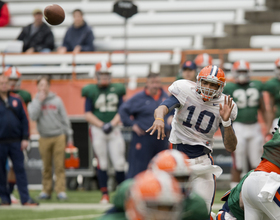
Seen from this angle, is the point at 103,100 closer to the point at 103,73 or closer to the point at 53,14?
the point at 103,73

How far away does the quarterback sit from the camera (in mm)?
4906

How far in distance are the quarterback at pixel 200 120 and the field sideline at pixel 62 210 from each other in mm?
1799

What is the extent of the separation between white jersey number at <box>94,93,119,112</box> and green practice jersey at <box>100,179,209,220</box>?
208 inches

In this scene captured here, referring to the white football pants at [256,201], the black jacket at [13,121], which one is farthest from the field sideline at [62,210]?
the white football pants at [256,201]

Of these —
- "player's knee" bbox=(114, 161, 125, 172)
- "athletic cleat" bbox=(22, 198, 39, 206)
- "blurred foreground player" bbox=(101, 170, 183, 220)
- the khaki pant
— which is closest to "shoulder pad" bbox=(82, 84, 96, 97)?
the khaki pant

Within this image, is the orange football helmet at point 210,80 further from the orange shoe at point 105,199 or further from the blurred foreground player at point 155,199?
the orange shoe at point 105,199

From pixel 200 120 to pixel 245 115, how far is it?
3607mm

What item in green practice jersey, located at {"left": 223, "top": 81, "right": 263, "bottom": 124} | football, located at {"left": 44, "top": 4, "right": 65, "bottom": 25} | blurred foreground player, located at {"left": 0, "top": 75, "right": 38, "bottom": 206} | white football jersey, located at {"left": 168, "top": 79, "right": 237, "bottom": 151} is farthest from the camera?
green practice jersey, located at {"left": 223, "top": 81, "right": 263, "bottom": 124}

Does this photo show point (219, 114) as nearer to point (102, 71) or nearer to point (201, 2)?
point (102, 71)

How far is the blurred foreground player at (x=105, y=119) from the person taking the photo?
8.34 metres

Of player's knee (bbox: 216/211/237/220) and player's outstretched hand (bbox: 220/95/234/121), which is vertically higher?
player's outstretched hand (bbox: 220/95/234/121)

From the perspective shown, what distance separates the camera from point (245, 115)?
8500mm

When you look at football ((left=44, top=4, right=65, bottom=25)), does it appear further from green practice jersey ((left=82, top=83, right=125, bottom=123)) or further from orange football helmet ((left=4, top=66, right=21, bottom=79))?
green practice jersey ((left=82, top=83, right=125, bottom=123))

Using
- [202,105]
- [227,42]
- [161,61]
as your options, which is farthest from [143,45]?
[202,105]
